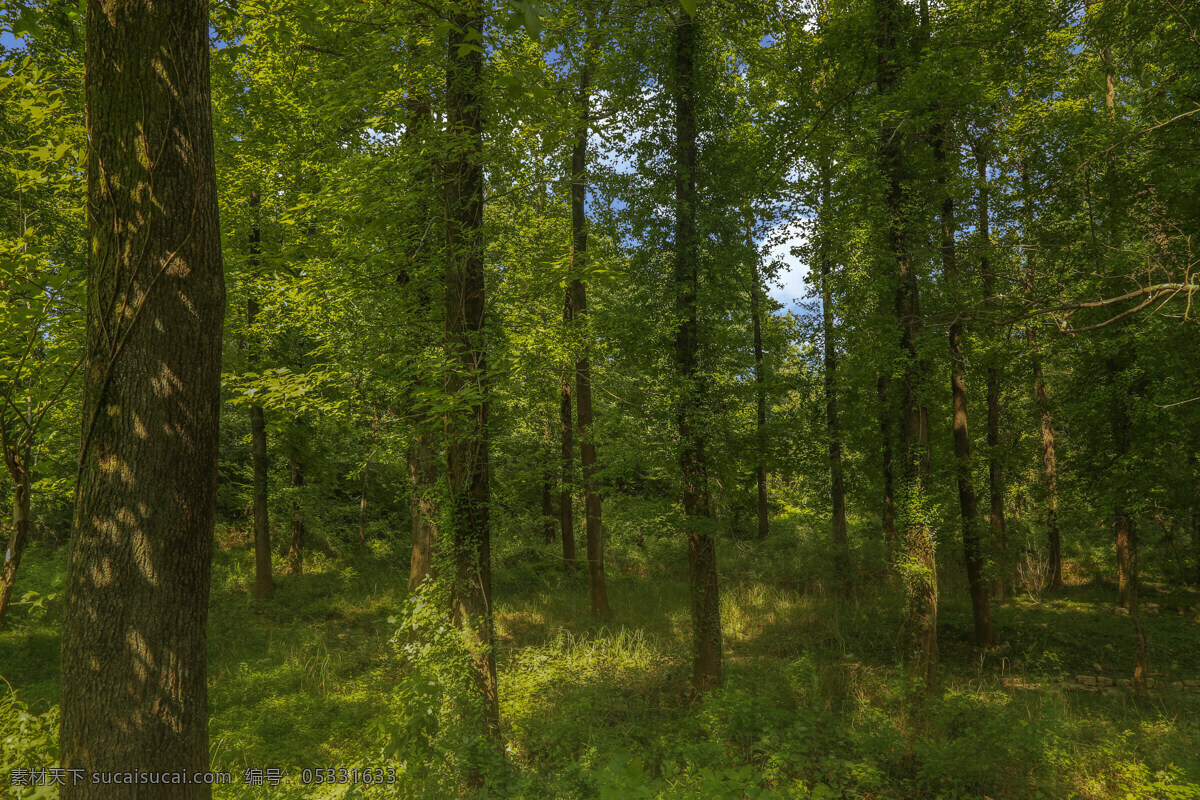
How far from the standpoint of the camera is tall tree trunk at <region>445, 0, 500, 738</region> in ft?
21.3

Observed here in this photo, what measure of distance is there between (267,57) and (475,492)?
27.7ft

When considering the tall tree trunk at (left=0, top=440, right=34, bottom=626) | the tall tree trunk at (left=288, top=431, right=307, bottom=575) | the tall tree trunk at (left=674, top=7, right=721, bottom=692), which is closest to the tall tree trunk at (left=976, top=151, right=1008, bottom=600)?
the tall tree trunk at (left=674, top=7, right=721, bottom=692)

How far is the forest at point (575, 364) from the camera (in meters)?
2.92

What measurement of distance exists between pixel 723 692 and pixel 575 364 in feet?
17.1

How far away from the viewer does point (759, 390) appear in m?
11.2

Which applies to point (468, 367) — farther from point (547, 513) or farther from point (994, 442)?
point (547, 513)

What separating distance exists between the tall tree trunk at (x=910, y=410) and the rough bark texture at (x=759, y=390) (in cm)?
223

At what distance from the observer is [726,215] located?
937 cm

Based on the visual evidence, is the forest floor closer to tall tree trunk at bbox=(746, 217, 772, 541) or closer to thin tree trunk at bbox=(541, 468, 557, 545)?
thin tree trunk at bbox=(541, 468, 557, 545)

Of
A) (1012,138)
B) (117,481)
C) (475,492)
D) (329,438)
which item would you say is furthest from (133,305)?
(1012,138)

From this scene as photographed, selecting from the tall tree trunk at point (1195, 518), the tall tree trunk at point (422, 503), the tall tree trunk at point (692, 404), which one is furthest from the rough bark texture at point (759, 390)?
the tall tree trunk at point (1195, 518)

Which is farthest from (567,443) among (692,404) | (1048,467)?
(1048,467)

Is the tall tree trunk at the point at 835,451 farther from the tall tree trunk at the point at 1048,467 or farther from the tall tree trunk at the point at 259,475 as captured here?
the tall tree trunk at the point at 259,475

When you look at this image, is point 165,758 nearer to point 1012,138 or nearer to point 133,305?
point 133,305
